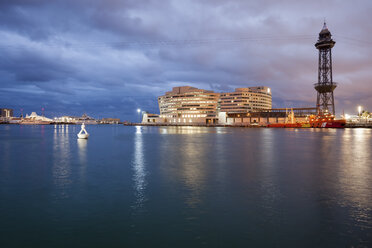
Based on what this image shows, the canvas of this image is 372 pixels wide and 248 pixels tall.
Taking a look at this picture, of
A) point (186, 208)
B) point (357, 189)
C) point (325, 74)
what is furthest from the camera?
point (325, 74)

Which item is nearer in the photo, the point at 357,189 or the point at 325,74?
the point at 357,189

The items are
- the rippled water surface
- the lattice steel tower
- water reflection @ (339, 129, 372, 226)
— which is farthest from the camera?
the lattice steel tower

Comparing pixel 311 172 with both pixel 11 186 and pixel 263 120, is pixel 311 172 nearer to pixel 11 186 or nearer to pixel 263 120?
pixel 11 186

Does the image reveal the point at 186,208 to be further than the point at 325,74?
No

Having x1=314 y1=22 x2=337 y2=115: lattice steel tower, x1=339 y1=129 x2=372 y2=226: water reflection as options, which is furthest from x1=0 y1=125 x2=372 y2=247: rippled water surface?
x1=314 y1=22 x2=337 y2=115: lattice steel tower

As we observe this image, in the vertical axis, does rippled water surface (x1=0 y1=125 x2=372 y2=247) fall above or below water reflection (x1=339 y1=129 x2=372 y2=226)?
above

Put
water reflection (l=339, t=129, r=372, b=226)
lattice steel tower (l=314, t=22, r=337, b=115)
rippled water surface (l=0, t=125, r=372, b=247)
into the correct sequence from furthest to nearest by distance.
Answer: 1. lattice steel tower (l=314, t=22, r=337, b=115)
2. water reflection (l=339, t=129, r=372, b=226)
3. rippled water surface (l=0, t=125, r=372, b=247)

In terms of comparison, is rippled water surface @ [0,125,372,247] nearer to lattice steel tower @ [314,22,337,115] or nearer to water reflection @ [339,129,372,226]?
water reflection @ [339,129,372,226]

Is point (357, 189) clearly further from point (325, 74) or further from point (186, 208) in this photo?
point (325, 74)

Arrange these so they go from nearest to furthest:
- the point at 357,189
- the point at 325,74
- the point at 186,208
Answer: the point at 186,208 < the point at 357,189 < the point at 325,74

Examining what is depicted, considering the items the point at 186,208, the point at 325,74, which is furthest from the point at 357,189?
the point at 325,74

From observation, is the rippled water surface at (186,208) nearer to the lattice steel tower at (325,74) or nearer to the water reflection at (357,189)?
the water reflection at (357,189)

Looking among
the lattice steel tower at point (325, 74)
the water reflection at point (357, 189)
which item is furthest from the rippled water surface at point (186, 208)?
the lattice steel tower at point (325, 74)

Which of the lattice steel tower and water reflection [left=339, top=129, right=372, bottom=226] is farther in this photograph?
the lattice steel tower
